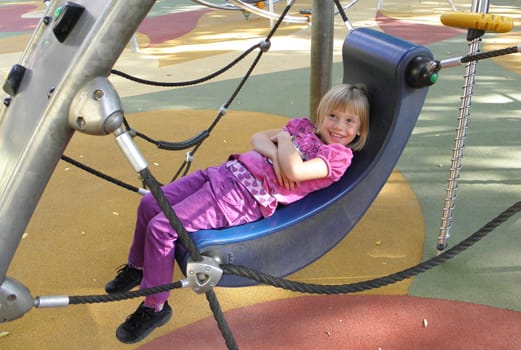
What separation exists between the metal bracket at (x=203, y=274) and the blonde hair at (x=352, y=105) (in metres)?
0.77

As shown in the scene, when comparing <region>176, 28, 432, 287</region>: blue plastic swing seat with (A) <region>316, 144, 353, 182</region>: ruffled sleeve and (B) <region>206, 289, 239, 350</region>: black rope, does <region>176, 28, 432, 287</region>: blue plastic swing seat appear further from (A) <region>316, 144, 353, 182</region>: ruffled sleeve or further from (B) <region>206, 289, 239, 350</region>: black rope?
(B) <region>206, 289, 239, 350</region>: black rope

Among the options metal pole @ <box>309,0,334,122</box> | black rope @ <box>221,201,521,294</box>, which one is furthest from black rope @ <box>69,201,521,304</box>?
Answer: metal pole @ <box>309,0,334,122</box>

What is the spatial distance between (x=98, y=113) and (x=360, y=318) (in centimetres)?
125

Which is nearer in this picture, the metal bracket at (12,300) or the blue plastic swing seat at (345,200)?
the metal bracket at (12,300)

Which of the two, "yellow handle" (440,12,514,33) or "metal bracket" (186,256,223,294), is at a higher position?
"yellow handle" (440,12,514,33)

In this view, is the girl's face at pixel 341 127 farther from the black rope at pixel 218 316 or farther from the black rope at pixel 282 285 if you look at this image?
the black rope at pixel 218 316

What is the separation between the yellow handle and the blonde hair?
1.23ft

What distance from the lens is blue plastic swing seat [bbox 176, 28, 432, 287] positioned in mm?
1475

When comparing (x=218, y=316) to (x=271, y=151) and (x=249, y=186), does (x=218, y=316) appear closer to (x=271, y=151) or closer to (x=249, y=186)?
(x=249, y=186)

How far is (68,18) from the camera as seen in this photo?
96 centimetres

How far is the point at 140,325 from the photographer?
63.6 inches

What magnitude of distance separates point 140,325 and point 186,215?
15.6 inches

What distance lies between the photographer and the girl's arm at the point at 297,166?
1573 millimetres

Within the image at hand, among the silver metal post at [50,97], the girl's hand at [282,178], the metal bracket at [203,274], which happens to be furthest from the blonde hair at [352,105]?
the silver metal post at [50,97]
